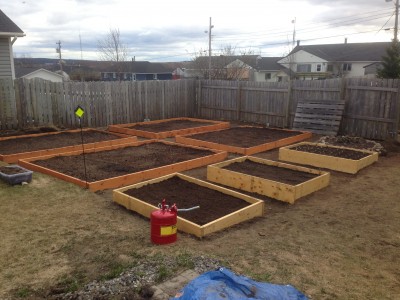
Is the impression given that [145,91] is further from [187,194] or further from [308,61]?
[308,61]

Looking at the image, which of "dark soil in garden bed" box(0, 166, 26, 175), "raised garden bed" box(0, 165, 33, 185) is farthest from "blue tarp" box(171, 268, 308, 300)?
"dark soil in garden bed" box(0, 166, 26, 175)

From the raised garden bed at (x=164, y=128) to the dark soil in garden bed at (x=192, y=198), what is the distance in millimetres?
5565

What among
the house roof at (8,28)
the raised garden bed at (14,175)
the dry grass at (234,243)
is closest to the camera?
the dry grass at (234,243)

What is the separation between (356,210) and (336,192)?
0.93 meters

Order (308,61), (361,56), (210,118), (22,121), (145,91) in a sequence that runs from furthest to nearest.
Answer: (308,61) < (361,56) < (210,118) < (145,91) < (22,121)

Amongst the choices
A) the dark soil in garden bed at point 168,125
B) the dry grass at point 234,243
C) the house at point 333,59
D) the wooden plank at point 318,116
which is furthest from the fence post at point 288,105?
the house at point 333,59

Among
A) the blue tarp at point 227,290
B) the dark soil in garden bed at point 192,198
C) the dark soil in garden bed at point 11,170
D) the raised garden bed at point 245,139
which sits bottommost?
the dark soil in garden bed at point 192,198

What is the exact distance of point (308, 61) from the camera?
5159 cm

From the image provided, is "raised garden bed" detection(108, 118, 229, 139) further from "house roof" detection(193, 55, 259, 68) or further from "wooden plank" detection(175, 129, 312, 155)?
"house roof" detection(193, 55, 259, 68)

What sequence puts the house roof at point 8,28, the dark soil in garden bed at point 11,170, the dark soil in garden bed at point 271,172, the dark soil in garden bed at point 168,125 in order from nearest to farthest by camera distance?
the dark soil in garden bed at point 11,170 < the dark soil in garden bed at point 271,172 < the dark soil in garden bed at point 168,125 < the house roof at point 8,28

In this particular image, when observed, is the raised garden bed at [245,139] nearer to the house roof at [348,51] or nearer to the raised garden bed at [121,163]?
the raised garden bed at [121,163]

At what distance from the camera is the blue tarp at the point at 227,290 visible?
2748 millimetres

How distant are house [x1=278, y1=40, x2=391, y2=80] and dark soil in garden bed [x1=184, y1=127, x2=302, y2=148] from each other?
116 feet

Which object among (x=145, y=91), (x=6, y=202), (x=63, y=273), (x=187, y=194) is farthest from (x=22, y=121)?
(x=63, y=273)
